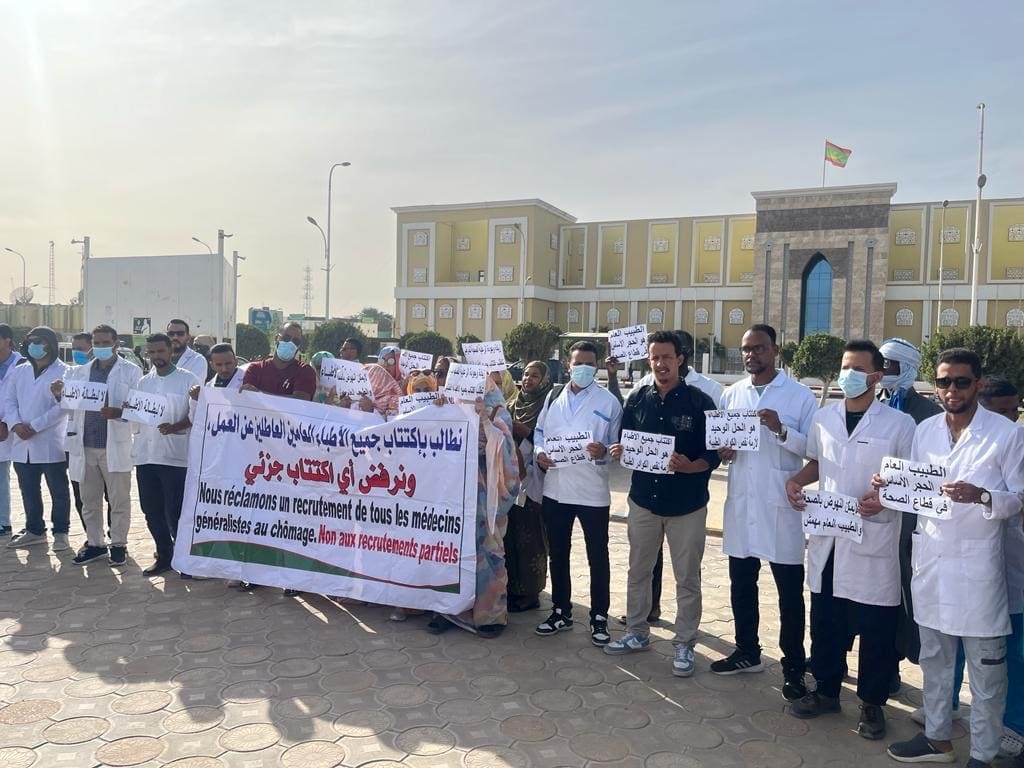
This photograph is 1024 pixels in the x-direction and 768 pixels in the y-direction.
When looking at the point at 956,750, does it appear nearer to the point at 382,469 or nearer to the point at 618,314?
the point at 382,469

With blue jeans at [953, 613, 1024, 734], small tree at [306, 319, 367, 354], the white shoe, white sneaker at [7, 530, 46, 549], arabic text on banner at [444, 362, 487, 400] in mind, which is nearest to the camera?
blue jeans at [953, 613, 1024, 734]

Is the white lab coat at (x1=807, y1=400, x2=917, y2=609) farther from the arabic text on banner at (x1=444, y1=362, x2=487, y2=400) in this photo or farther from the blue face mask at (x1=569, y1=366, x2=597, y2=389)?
the arabic text on banner at (x1=444, y1=362, x2=487, y2=400)

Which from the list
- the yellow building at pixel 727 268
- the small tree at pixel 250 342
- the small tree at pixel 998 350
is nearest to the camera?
the small tree at pixel 998 350

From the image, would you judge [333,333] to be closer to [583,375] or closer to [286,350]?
[286,350]

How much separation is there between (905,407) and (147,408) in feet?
17.0

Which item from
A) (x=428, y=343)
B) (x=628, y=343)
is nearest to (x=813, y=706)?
(x=628, y=343)

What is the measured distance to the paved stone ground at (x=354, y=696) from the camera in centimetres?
323

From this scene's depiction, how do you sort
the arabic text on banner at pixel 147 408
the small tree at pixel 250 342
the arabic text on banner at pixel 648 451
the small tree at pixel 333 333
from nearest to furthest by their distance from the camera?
1. the arabic text on banner at pixel 648 451
2. the arabic text on banner at pixel 147 408
3. the small tree at pixel 333 333
4. the small tree at pixel 250 342

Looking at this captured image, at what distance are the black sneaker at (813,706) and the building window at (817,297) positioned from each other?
45419 millimetres

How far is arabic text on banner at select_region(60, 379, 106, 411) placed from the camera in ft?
19.0

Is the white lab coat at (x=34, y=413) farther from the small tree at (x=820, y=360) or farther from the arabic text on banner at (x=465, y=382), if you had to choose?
the small tree at (x=820, y=360)

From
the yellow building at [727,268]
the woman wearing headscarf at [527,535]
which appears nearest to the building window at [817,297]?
the yellow building at [727,268]

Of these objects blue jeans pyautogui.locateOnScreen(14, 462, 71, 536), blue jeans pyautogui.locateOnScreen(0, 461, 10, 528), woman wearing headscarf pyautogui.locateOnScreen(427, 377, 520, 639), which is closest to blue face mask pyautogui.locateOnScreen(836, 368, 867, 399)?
woman wearing headscarf pyautogui.locateOnScreen(427, 377, 520, 639)

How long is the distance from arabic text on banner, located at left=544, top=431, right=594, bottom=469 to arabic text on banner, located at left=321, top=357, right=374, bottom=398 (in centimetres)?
185
